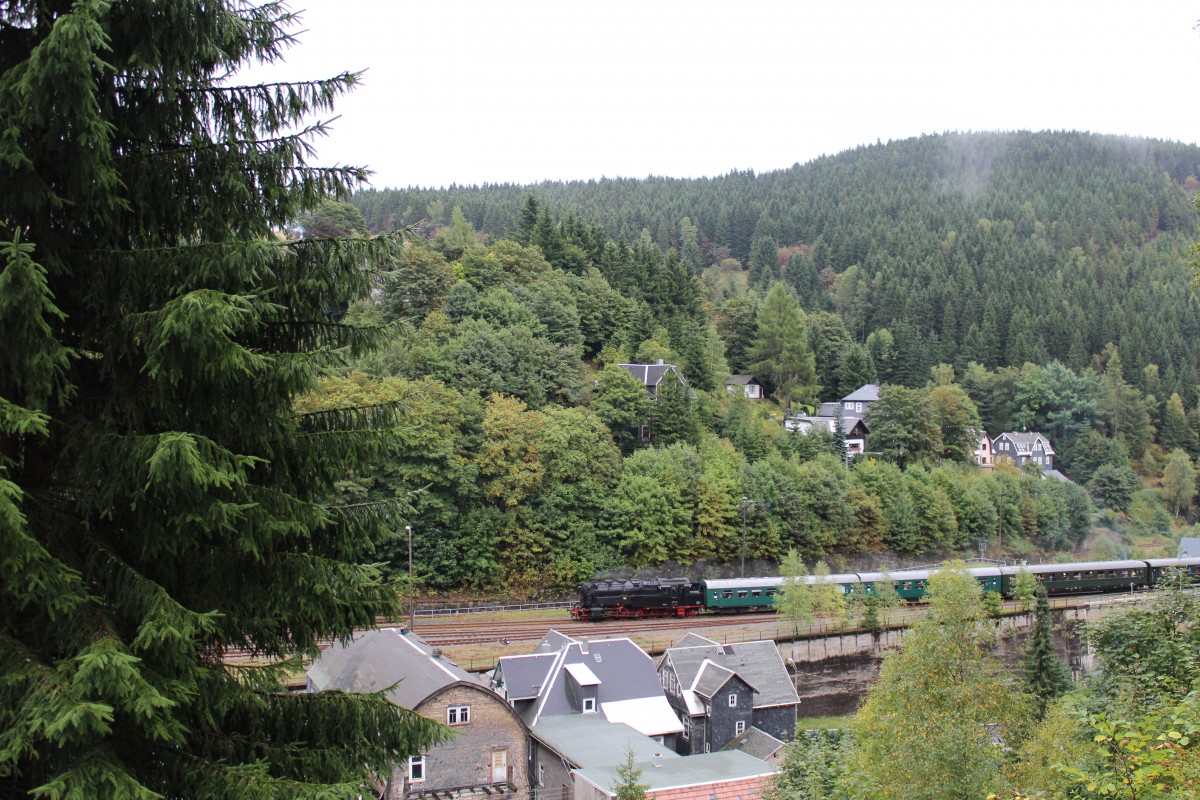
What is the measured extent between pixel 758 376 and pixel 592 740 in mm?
52753

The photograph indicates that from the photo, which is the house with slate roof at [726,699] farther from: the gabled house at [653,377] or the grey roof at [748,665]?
the gabled house at [653,377]

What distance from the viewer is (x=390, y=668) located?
80.1ft

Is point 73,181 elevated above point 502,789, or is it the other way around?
point 73,181

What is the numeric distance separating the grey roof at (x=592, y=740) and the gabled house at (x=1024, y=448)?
214 ft

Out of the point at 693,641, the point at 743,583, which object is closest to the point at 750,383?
the point at 743,583

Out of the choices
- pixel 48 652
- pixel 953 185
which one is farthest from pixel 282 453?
pixel 953 185

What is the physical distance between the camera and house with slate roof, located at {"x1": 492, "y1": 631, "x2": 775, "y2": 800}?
21.4 metres

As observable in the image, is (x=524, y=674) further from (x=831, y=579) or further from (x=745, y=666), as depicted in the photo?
(x=831, y=579)

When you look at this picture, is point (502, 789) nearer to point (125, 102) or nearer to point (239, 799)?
point (239, 799)

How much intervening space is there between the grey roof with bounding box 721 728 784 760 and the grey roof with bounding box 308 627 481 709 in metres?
9.43

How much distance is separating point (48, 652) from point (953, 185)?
190m

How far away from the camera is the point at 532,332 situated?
51.8 meters

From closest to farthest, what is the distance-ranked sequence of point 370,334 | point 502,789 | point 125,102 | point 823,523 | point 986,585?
point 125,102, point 370,334, point 502,789, point 986,585, point 823,523

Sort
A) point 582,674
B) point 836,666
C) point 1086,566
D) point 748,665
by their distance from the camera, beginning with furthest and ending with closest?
point 1086,566, point 836,666, point 748,665, point 582,674
